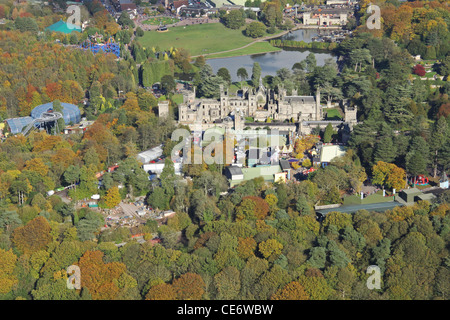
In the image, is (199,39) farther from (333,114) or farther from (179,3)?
(333,114)

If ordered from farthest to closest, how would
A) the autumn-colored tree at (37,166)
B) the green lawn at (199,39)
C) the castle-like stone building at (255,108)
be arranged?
the green lawn at (199,39) → the castle-like stone building at (255,108) → the autumn-colored tree at (37,166)

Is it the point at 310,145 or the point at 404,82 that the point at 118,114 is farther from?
the point at 404,82

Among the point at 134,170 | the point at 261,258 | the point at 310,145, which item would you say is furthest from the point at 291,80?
the point at 261,258

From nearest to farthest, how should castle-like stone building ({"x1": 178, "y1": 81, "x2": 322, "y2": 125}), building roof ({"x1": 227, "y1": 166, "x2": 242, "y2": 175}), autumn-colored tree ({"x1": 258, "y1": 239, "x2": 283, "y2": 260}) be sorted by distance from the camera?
autumn-colored tree ({"x1": 258, "y1": 239, "x2": 283, "y2": 260}), building roof ({"x1": 227, "y1": 166, "x2": 242, "y2": 175}), castle-like stone building ({"x1": 178, "y1": 81, "x2": 322, "y2": 125})

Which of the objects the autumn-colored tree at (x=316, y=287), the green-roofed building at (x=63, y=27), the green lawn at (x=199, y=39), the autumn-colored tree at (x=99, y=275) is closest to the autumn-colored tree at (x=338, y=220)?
the autumn-colored tree at (x=316, y=287)

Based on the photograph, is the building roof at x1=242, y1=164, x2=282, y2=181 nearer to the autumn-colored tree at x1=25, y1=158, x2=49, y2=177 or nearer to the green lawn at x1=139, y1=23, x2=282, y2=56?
the autumn-colored tree at x1=25, y1=158, x2=49, y2=177

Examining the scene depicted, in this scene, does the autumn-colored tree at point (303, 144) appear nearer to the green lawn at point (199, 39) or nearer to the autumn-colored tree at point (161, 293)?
the autumn-colored tree at point (161, 293)

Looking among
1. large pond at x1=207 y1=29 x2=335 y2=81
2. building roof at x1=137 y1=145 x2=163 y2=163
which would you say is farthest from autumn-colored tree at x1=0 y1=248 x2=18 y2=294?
large pond at x1=207 y1=29 x2=335 y2=81

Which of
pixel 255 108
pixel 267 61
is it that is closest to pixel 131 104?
pixel 255 108
